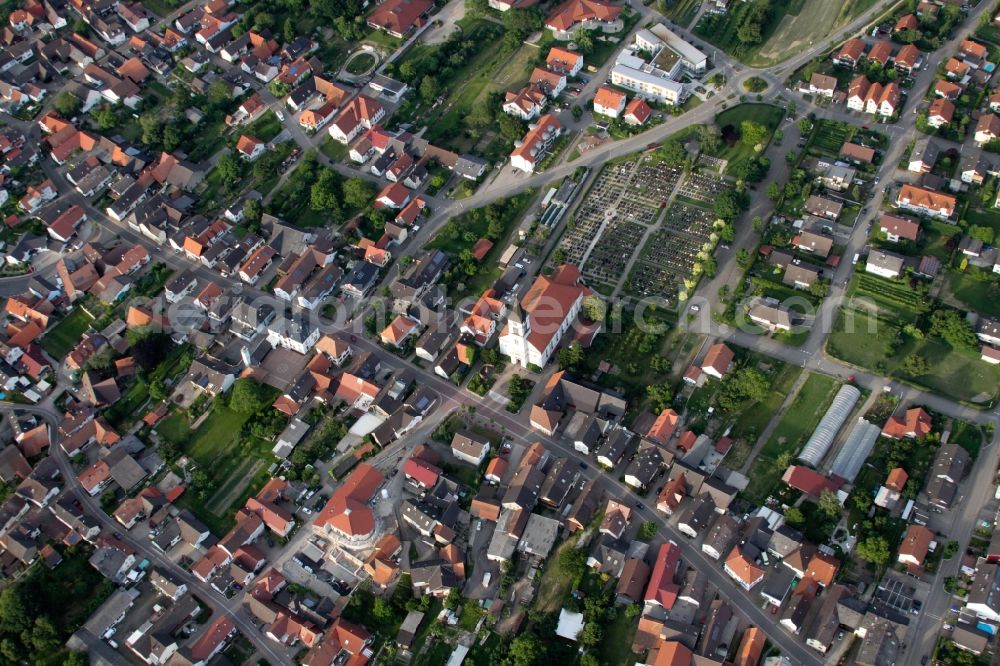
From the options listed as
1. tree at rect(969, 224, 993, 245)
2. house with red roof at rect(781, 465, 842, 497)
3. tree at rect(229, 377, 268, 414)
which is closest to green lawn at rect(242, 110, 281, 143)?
tree at rect(229, 377, 268, 414)

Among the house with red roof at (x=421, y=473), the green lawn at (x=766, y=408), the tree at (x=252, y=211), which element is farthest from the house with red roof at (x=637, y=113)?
the house with red roof at (x=421, y=473)

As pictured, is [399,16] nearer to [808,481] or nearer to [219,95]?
[219,95]

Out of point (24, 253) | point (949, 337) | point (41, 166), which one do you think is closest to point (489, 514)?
point (949, 337)

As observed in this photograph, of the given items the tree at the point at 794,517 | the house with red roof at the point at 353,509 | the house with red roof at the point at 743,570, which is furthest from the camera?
the house with red roof at the point at 353,509

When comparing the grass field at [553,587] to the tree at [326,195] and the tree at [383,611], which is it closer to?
the tree at [383,611]

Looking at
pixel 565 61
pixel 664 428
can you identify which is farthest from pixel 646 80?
pixel 664 428

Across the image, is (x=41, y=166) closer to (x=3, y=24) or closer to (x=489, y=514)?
(x=3, y=24)
